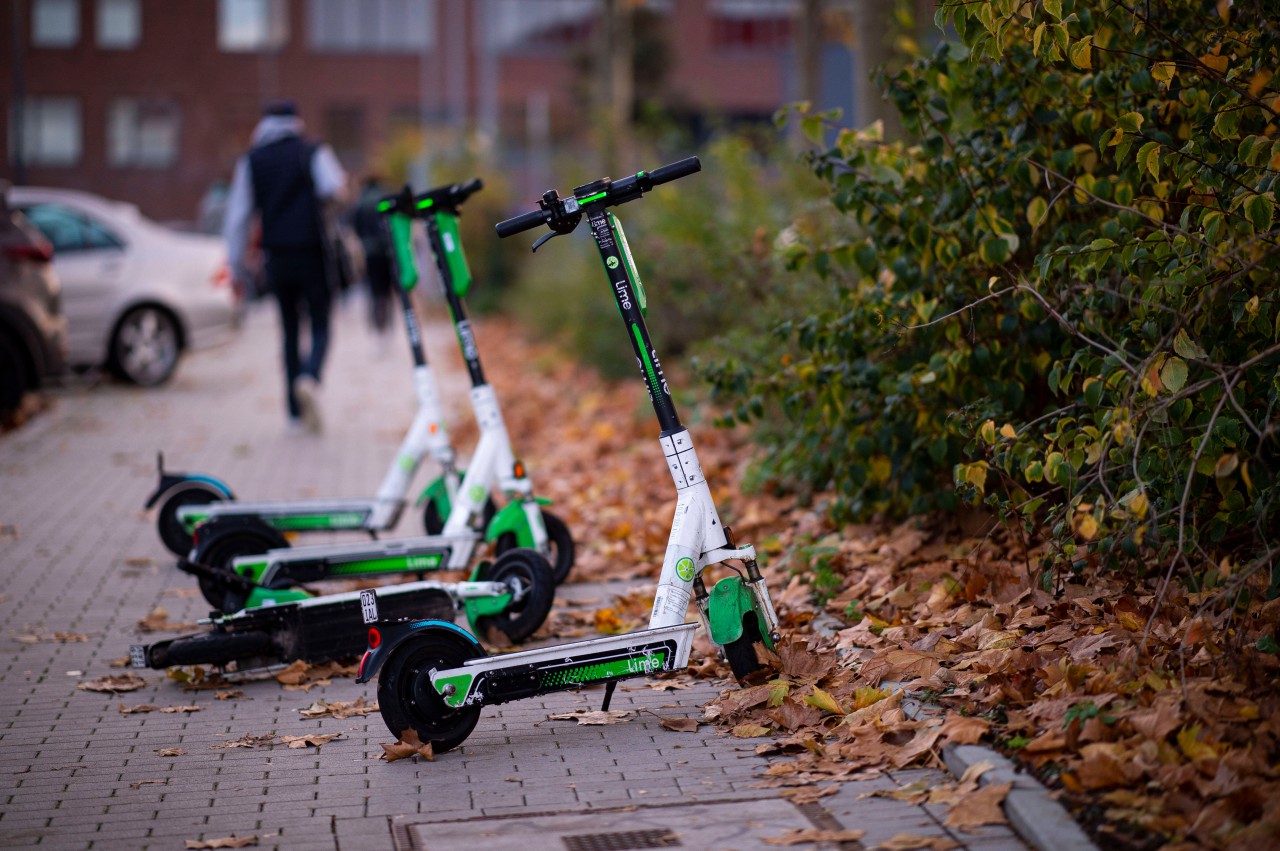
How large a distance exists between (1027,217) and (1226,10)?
102 centimetres

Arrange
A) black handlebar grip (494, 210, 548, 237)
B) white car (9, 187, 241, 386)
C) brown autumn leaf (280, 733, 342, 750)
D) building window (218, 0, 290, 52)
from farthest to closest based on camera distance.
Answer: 1. building window (218, 0, 290, 52)
2. white car (9, 187, 241, 386)
3. black handlebar grip (494, 210, 548, 237)
4. brown autumn leaf (280, 733, 342, 750)

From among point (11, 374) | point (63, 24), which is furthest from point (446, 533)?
point (63, 24)

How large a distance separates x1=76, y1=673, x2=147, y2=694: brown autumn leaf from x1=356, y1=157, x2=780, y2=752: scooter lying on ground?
1.11 metres

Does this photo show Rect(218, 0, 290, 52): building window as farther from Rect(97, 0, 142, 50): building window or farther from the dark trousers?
the dark trousers

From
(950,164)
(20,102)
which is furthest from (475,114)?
(950,164)

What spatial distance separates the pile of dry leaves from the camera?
3.87 meters

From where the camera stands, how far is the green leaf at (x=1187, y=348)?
14.5 ft

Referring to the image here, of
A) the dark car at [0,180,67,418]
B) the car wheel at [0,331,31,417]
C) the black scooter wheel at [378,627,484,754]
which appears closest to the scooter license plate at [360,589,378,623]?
the black scooter wheel at [378,627,484,754]

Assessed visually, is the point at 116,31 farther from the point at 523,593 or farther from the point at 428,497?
the point at 523,593

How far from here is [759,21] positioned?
6216cm

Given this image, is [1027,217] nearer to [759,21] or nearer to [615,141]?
[615,141]

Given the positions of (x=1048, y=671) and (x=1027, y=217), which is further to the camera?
(x=1027, y=217)

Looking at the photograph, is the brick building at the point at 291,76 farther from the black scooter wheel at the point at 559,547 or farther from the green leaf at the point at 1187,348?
the green leaf at the point at 1187,348

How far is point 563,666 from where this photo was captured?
15.8ft
